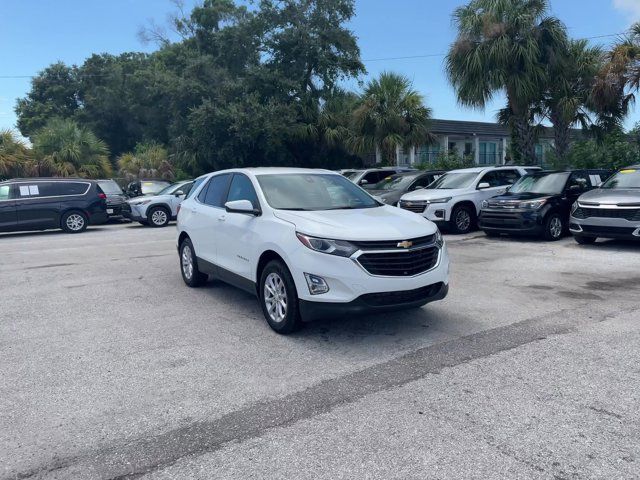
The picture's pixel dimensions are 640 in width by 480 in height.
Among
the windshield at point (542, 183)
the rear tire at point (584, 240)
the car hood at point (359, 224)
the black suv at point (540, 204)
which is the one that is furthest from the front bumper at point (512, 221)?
the car hood at point (359, 224)

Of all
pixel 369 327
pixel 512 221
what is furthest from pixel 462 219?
pixel 369 327

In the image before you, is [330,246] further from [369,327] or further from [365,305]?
[369,327]

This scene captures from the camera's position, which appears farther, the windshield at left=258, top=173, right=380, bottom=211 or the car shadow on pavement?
the windshield at left=258, top=173, right=380, bottom=211

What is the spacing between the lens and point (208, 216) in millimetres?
7320

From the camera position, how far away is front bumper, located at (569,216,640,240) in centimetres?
1036

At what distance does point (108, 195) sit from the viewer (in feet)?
62.4

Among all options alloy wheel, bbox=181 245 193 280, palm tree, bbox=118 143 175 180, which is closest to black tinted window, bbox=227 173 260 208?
alloy wheel, bbox=181 245 193 280

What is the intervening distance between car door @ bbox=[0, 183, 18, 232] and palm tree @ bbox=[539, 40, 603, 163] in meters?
16.9

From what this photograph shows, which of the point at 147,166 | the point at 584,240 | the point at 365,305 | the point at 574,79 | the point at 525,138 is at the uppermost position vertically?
the point at 574,79

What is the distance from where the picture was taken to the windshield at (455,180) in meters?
14.8

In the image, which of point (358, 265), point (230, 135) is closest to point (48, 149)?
point (230, 135)

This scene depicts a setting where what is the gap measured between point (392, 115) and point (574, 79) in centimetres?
651

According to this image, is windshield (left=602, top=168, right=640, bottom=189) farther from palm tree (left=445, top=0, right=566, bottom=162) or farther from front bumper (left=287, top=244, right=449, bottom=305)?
front bumper (left=287, top=244, right=449, bottom=305)

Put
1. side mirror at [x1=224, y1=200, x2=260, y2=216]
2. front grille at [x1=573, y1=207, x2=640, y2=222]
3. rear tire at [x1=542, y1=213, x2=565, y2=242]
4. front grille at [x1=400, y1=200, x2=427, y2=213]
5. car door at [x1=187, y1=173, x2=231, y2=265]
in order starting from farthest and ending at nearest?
front grille at [x1=400, y1=200, x2=427, y2=213]
rear tire at [x1=542, y1=213, x2=565, y2=242]
front grille at [x1=573, y1=207, x2=640, y2=222]
car door at [x1=187, y1=173, x2=231, y2=265]
side mirror at [x1=224, y1=200, x2=260, y2=216]
